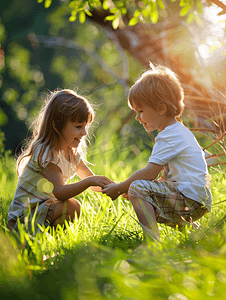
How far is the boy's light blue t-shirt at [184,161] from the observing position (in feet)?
5.72

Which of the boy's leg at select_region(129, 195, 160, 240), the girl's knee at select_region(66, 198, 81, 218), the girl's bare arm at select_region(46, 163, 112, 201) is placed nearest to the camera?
the boy's leg at select_region(129, 195, 160, 240)

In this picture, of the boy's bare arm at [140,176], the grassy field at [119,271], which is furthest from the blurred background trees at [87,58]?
the grassy field at [119,271]

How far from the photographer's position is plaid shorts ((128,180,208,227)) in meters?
1.69

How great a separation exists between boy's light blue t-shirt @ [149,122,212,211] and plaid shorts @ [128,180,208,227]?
44 mm

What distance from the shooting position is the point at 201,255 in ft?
3.29

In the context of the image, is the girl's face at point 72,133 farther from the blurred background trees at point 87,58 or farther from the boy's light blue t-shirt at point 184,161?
the blurred background trees at point 87,58

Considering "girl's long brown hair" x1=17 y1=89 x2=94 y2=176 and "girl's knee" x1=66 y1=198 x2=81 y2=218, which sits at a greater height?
"girl's long brown hair" x1=17 y1=89 x2=94 y2=176

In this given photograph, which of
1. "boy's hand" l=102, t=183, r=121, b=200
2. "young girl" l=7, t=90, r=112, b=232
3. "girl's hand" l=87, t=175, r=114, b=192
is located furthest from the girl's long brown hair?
"boy's hand" l=102, t=183, r=121, b=200

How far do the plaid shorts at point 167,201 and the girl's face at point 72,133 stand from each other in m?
0.56

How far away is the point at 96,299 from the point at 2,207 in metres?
1.86

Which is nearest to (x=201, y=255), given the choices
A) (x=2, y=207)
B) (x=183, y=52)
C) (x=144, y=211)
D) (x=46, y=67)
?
(x=144, y=211)

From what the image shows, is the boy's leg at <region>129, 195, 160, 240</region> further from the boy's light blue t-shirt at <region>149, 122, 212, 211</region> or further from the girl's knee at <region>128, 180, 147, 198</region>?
the boy's light blue t-shirt at <region>149, 122, 212, 211</region>

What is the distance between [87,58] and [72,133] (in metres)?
5.96

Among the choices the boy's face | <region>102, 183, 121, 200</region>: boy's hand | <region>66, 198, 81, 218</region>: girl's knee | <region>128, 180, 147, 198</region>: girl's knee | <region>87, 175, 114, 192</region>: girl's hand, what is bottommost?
<region>66, 198, 81, 218</region>: girl's knee
